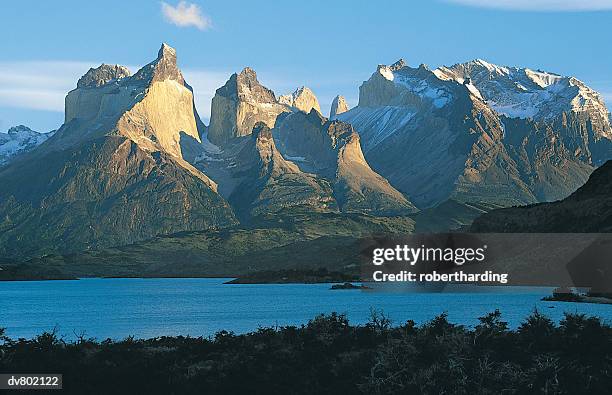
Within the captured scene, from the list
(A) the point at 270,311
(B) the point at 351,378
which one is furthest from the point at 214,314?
(B) the point at 351,378

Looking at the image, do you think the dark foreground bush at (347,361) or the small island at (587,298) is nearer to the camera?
the dark foreground bush at (347,361)

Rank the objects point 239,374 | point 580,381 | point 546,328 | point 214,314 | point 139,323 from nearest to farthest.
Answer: point 580,381, point 239,374, point 546,328, point 139,323, point 214,314

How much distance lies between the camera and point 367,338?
86312mm

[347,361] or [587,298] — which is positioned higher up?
[587,298]

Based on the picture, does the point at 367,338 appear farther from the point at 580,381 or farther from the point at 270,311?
the point at 270,311

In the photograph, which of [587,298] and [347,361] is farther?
[587,298]

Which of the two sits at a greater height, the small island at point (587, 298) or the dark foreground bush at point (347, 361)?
the small island at point (587, 298)

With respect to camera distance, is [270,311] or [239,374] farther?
[270,311]

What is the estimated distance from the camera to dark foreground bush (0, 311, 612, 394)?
70750 mm

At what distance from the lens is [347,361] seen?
256ft

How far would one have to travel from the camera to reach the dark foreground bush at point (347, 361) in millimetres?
70750

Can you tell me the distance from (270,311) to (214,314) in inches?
399

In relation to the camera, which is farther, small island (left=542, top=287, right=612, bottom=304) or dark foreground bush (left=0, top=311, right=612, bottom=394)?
small island (left=542, top=287, right=612, bottom=304)

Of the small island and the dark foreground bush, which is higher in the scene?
the small island
